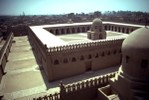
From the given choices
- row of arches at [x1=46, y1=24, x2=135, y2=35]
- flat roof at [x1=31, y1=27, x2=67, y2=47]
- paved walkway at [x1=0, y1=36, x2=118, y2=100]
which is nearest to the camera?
paved walkway at [x1=0, y1=36, x2=118, y2=100]

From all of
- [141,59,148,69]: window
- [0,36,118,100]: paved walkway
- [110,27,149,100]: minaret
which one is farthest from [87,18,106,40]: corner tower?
[141,59,148,69]: window

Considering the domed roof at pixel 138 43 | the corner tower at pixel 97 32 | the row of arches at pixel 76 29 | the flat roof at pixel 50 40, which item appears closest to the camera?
the domed roof at pixel 138 43

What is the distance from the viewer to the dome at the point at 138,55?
994 centimetres

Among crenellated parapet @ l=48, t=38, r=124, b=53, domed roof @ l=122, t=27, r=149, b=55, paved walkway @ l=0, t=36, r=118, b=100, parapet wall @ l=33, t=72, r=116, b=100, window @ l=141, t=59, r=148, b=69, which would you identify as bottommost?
paved walkway @ l=0, t=36, r=118, b=100

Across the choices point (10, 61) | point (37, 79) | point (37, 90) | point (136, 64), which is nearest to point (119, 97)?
point (136, 64)

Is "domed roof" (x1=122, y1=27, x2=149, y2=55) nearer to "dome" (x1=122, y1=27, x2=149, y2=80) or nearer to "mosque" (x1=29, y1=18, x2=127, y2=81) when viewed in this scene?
"dome" (x1=122, y1=27, x2=149, y2=80)

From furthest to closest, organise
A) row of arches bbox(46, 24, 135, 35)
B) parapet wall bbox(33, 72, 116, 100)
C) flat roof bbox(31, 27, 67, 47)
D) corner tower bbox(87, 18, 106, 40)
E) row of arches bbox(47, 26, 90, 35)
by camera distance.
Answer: row of arches bbox(47, 26, 90, 35), row of arches bbox(46, 24, 135, 35), corner tower bbox(87, 18, 106, 40), flat roof bbox(31, 27, 67, 47), parapet wall bbox(33, 72, 116, 100)

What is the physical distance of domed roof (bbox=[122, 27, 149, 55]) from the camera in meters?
9.92

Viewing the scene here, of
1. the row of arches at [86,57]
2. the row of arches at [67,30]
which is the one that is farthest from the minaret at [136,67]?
the row of arches at [67,30]

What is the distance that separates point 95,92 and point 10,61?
24292 millimetres

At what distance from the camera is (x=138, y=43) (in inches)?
401

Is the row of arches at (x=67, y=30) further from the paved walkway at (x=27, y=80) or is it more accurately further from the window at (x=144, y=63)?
the window at (x=144, y=63)

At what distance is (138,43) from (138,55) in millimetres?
886

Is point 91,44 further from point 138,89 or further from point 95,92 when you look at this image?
point 138,89
